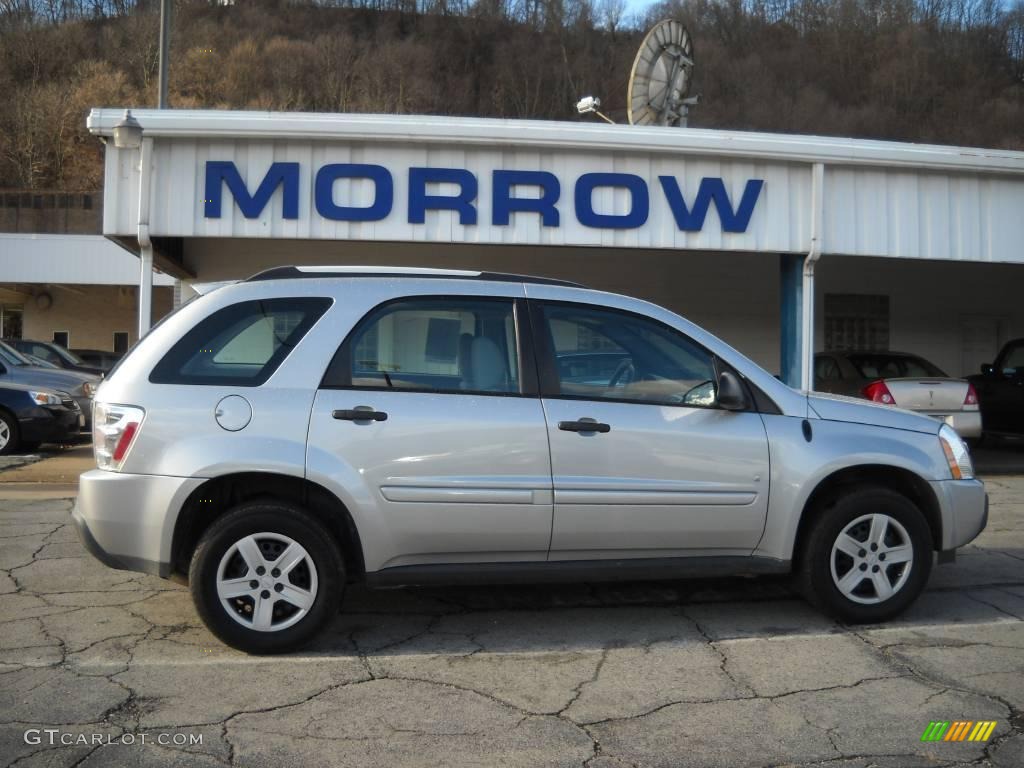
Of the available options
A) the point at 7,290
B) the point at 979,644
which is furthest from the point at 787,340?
the point at 7,290

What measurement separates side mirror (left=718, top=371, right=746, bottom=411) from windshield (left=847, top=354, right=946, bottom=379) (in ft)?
30.1

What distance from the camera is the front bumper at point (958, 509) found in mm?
5086

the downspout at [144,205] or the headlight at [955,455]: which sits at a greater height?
the downspout at [144,205]

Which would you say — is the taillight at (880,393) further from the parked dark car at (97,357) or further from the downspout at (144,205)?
the parked dark car at (97,357)

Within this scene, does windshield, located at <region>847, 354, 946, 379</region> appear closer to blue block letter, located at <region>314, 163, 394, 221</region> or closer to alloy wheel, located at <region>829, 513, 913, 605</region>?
blue block letter, located at <region>314, 163, 394, 221</region>

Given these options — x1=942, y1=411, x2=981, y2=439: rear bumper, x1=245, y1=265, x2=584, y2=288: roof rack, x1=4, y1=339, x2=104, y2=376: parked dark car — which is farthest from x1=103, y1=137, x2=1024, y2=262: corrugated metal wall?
x1=4, y1=339, x2=104, y2=376: parked dark car

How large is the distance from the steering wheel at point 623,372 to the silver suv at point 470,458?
0.01 meters

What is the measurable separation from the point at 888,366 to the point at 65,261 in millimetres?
21328

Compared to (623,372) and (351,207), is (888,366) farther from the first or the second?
(623,372)

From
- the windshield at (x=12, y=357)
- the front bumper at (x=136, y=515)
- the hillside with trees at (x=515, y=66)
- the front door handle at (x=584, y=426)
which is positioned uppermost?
the hillside with trees at (x=515, y=66)

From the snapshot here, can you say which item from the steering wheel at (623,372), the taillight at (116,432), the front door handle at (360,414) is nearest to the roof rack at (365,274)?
the steering wheel at (623,372)

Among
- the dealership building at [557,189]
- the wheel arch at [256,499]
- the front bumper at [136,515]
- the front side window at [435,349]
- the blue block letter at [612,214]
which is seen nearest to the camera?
the front bumper at [136,515]

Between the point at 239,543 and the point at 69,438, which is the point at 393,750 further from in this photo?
the point at 69,438

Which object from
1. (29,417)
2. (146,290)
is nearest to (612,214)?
(146,290)
